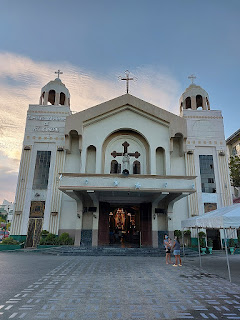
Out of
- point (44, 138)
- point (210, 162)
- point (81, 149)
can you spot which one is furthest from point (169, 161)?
point (44, 138)

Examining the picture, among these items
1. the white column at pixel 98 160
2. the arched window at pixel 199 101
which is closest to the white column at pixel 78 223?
the white column at pixel 98 160

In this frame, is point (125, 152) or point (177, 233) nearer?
point (177, 233)

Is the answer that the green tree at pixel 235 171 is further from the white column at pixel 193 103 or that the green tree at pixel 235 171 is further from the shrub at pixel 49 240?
the shrub at pixel 49 240

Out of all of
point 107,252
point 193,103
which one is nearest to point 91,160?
point 107,252

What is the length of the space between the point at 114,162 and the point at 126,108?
5396mm

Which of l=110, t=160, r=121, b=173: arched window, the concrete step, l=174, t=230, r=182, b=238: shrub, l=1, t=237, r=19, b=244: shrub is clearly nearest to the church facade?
l=110, t=160, r=121, b=173: arched window

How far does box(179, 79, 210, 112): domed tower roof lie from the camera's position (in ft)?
80.7

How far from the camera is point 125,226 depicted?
27.0 m

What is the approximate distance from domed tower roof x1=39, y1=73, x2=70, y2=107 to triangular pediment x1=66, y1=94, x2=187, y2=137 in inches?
204

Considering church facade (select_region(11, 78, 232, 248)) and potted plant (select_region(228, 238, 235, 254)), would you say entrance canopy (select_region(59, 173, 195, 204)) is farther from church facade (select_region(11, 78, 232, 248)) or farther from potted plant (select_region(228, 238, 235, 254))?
potted plant (select_region(228, 238, 235, 254))

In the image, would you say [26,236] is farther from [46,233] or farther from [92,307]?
[92,307]

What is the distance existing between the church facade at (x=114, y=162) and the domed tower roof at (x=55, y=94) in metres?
1.60

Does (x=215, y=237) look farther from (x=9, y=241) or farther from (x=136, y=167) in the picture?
→ (x=9, y=241)

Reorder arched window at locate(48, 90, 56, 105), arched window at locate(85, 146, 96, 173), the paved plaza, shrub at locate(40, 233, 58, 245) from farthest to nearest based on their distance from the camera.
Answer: arched window at locate(48, 90, 56, 105) → arched window at locate(85, 146, 96, 173) → shrub at locate(40, 233, 58, 245) → the paved plaza
